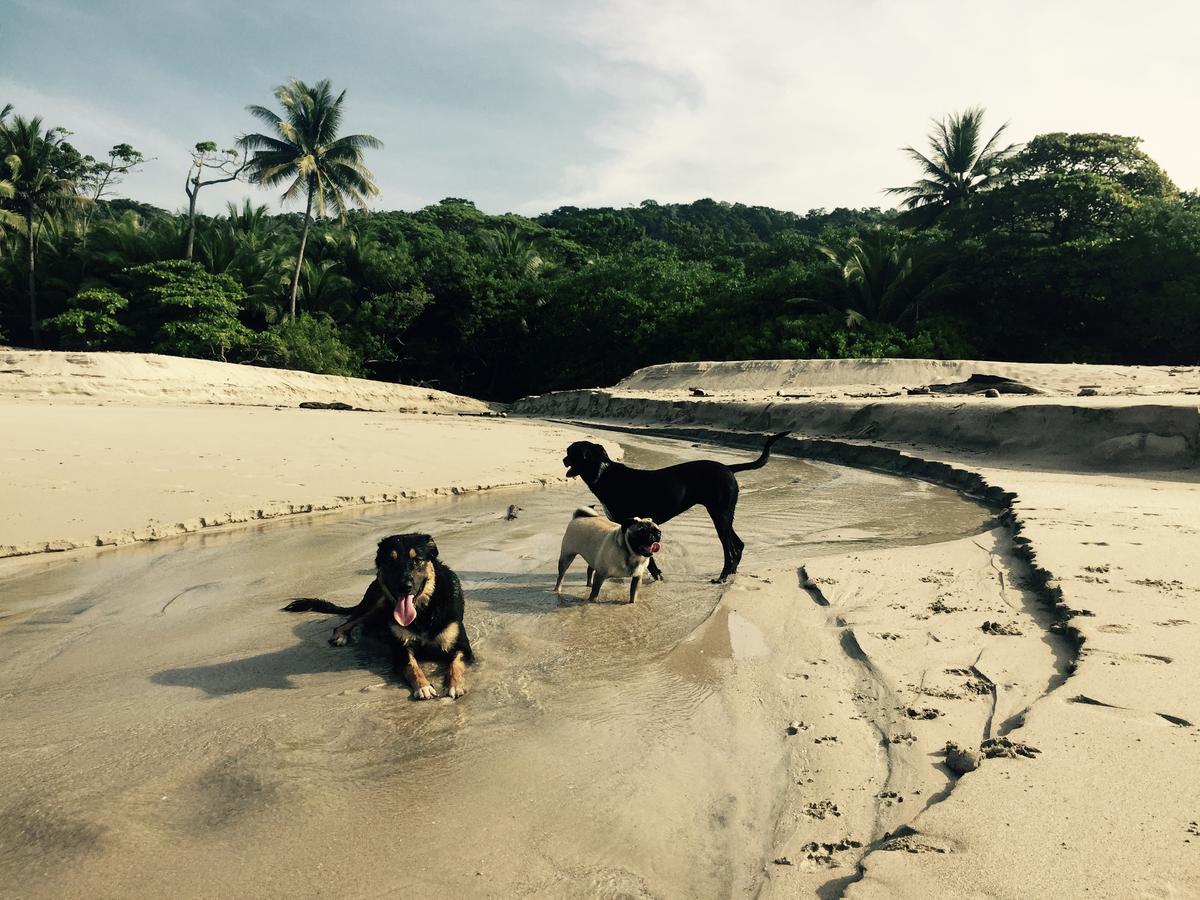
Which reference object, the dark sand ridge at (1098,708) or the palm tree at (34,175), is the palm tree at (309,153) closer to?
the palm tree at (34,175)

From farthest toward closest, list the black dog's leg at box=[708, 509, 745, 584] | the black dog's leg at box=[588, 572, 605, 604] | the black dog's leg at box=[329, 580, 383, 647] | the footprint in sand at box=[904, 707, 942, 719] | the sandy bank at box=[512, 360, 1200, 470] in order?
the sandy bank at box=[512, 360, 1200, 470] → the black dog's leg at box=[708, 509, 745, 584] → the black dog's leg at box=[588, 572, 605, 604] → the black dog's leg at box=[329, 580, 383, 647] → the footprint in sand at box=[904, 707, 942, 719]

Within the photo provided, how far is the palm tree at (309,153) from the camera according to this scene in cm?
3809

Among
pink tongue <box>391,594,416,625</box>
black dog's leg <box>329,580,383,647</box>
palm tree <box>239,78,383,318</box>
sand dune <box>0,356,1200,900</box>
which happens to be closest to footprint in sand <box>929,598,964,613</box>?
sand dune <box>0,356,1200,900</box>

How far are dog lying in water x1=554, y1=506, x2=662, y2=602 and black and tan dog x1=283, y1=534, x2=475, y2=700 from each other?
1.46 m

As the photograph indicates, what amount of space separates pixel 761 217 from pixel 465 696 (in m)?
81.4

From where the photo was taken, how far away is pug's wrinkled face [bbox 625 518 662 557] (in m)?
5.50

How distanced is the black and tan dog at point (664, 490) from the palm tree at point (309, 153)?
35050 mm

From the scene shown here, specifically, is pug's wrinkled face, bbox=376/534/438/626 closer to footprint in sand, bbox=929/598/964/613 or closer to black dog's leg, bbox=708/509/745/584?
black dog's leg, bbox=708/509/745/584

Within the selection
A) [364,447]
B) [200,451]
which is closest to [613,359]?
[364,447]

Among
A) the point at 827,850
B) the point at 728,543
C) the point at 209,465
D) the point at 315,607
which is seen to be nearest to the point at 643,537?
the point at 728,543

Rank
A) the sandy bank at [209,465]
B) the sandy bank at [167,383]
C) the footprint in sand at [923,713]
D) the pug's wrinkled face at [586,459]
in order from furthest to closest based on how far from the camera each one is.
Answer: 1. the sandy bank at [167,383]
2. the sandy bank at [209,465]
3. the pug's wrinkled face at [586,459]
4. the footprint in sand at [923,713]

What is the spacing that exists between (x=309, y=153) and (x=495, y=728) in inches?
1616

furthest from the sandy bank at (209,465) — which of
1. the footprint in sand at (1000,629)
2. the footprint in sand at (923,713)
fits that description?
the footprint in sand at (1000,629)

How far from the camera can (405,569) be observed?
4.09 m
